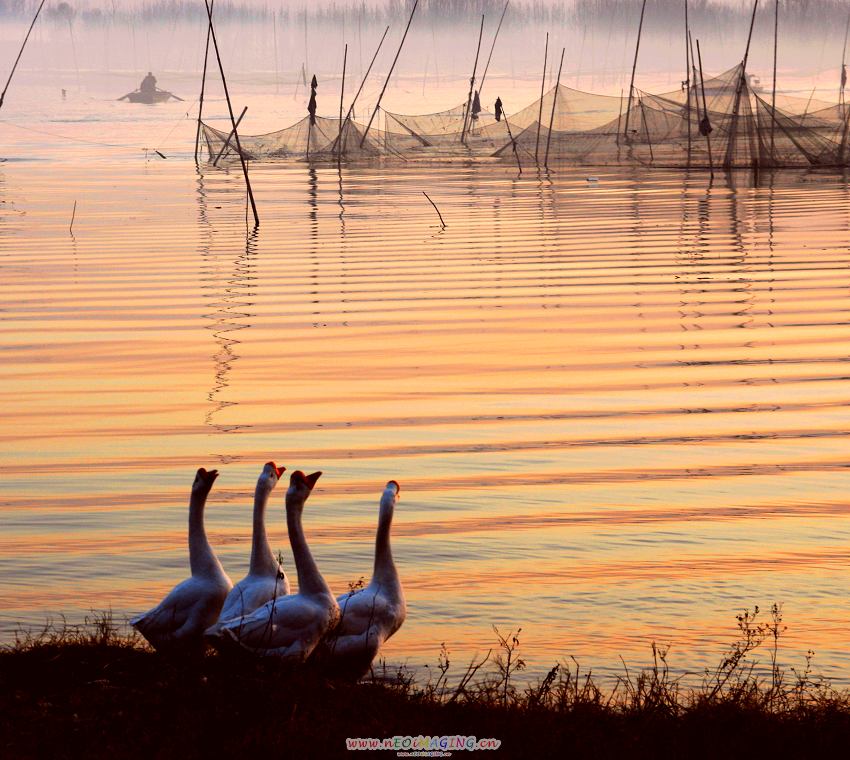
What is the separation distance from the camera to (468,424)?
13352mm

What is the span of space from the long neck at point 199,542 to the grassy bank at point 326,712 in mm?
404

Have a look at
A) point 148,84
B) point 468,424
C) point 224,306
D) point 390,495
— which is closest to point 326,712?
point 390,495

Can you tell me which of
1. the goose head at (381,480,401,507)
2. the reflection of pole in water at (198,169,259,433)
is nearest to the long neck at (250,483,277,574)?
the goose head at (381,480,401,507)

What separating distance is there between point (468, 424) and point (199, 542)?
639cm

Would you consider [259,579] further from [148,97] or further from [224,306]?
[148,97]

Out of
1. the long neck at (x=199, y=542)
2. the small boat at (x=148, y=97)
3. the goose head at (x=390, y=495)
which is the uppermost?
the goose head at (x=390, y=495)

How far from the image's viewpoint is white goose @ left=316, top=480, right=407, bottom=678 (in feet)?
23.0

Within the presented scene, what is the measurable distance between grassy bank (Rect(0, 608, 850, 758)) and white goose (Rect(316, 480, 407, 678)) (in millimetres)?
133

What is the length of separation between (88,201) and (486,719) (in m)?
38.6

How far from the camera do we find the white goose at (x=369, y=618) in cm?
700

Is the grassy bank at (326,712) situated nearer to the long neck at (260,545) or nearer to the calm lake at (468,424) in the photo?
the long neck at (260,545)

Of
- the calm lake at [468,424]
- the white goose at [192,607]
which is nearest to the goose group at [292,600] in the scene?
the white goose at [192,607]

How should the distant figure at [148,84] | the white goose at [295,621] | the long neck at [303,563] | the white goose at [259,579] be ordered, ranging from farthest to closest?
the distant figure at [148,84] < the white goose at [259,579] < the long neck at [303,563] < the white goose at [295,621]

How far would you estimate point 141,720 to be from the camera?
20.5 feet
